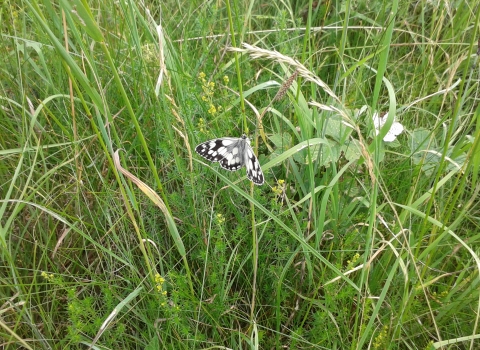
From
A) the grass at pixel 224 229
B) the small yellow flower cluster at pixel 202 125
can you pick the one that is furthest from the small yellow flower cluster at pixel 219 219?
the small yellow flower cluster at pixel 202 125

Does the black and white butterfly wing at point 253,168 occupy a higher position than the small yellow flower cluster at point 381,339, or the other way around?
the black and white butterfly wing at point 253,168

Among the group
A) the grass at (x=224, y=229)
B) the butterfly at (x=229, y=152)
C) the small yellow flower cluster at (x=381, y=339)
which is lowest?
the small yellow flower cluster at (x=381, y=339)

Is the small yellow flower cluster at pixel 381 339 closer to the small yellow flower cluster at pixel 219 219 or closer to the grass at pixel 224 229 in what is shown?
the grass at pixel 224 229

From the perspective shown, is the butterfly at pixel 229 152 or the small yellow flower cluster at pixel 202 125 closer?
A: the butterfly at pixel 229 152

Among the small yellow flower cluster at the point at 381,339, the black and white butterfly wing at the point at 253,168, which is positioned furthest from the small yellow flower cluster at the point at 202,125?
the small yellow flower cluster at the point at 381,339

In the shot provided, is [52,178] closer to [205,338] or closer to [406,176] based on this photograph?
[205,338]

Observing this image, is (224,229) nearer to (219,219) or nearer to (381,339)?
(219,219)

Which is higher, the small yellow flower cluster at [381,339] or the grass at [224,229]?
the grass at [224,229]

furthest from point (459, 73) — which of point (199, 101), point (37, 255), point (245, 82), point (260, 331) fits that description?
point (37, 255)

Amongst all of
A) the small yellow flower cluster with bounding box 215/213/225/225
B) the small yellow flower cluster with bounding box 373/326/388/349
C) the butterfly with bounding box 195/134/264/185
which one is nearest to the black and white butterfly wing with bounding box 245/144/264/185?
the butterfly with bounding box 195/134/264/185
